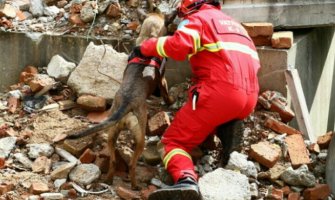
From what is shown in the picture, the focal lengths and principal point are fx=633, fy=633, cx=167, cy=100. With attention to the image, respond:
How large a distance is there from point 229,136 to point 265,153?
1.32 feet

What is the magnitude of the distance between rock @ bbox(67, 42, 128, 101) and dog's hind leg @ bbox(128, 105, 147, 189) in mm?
984

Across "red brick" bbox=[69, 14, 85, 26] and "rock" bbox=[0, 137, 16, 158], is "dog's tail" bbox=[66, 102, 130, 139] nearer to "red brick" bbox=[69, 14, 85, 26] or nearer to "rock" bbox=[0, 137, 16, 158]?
"rock" bbox=[0, 137, 16, 158]

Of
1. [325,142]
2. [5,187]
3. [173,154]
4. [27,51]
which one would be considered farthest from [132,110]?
[27,51]

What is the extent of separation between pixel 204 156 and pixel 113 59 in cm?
141

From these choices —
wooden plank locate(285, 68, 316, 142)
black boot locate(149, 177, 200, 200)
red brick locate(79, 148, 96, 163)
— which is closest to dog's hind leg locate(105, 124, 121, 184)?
red brick locate(79, 148, 96, 163)

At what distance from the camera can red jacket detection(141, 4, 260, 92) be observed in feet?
16.6

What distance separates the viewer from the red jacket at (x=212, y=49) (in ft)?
16.6

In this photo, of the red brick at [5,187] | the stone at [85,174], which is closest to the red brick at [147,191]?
the stone at [85,174]

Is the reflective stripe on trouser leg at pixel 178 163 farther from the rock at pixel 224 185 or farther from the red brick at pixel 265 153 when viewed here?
the red brick at pixel 265 153

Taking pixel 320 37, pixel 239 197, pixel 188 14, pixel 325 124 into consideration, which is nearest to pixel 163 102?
pixel 188 14

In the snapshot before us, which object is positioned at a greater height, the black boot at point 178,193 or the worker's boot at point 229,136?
the worker's boot at point 229,136

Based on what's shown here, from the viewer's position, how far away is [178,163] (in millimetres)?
5074

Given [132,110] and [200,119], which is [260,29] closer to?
[200,119]

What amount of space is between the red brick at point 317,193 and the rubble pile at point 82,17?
2.43 meters
